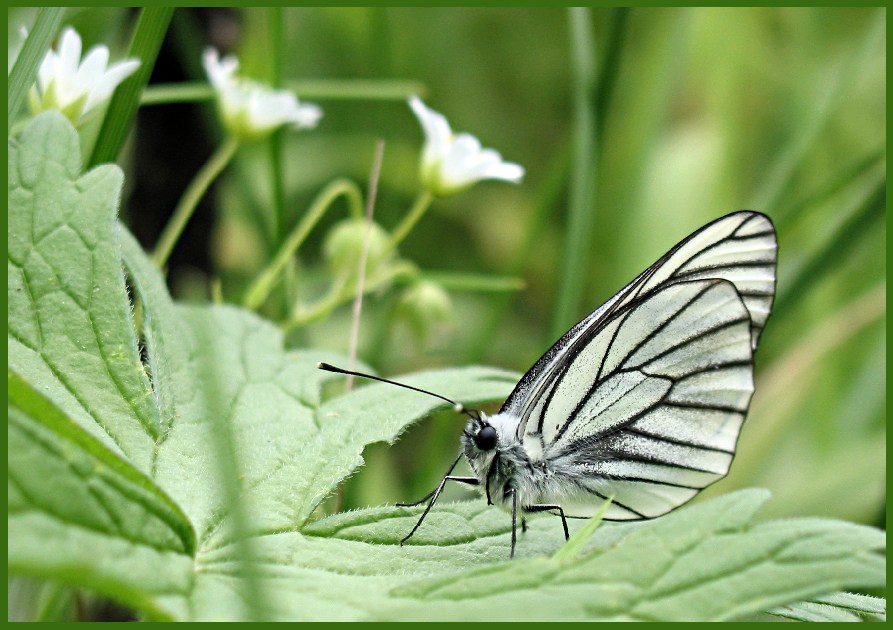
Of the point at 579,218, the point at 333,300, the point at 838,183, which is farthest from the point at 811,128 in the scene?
the point at 333,300

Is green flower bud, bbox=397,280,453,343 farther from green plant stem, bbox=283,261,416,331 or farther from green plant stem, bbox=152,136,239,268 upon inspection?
green plant stem, bbox=152,136,239,268

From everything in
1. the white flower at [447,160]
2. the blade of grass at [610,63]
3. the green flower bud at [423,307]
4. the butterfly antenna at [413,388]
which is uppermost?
the blade of grass at [610,63]

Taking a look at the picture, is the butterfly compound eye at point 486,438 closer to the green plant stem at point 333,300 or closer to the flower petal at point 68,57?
the green plant stem at point 333,300

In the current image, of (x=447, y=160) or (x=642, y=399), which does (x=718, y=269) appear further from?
(x=447, y=160)

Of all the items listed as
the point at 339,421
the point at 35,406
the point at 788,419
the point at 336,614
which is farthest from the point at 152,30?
the point at 788,419

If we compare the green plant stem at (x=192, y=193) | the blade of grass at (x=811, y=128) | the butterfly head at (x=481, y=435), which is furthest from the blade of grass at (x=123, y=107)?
the blade of grass at (x=811, y=128)

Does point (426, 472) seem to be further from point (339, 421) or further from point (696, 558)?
point (696, 558)

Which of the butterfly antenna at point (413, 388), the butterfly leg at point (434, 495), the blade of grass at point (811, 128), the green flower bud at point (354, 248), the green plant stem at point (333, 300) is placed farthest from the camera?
the blade of grass at point (811, 128)
